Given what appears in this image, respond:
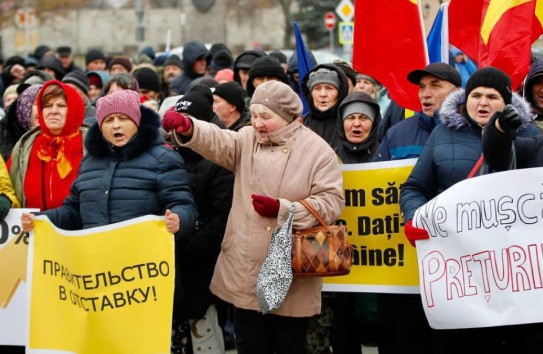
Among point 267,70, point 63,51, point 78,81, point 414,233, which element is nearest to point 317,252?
point 414,233

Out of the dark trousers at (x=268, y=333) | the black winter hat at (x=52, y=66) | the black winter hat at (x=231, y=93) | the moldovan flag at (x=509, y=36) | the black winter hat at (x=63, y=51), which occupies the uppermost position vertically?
the black winter hat at (x=63, y=51)

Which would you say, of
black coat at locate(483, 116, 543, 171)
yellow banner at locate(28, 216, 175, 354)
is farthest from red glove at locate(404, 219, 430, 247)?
yellow banner at locate(28, 216, 175, 354)

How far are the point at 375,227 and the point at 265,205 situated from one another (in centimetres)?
122

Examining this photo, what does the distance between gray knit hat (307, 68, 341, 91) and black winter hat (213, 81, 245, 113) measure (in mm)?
487

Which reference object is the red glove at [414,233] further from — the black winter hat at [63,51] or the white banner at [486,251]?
the black winter hat at [63,51]

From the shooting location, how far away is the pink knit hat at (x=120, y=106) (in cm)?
659

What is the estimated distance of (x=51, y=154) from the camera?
7148 mm

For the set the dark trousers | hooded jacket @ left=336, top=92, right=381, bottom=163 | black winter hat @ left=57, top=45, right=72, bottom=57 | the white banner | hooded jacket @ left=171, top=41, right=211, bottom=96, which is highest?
black winter hat @ left=57, top=45, right=72, bottom=57

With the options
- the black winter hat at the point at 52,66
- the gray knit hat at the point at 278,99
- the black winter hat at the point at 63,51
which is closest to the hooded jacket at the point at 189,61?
the black winter hat at the point at 52,66

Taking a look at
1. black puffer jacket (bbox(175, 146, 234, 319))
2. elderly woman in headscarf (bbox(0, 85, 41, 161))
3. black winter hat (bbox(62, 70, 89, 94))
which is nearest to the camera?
black puffer jacket (bbox(175, 146, 234, 319))

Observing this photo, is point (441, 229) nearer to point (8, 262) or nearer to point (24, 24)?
point (8, 262)

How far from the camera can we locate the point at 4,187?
711 cm

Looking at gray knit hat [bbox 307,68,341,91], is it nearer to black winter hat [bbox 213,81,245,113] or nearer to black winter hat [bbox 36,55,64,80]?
black winter hat [bbox 213,81,245,113]

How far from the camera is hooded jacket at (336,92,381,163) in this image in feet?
24.5
